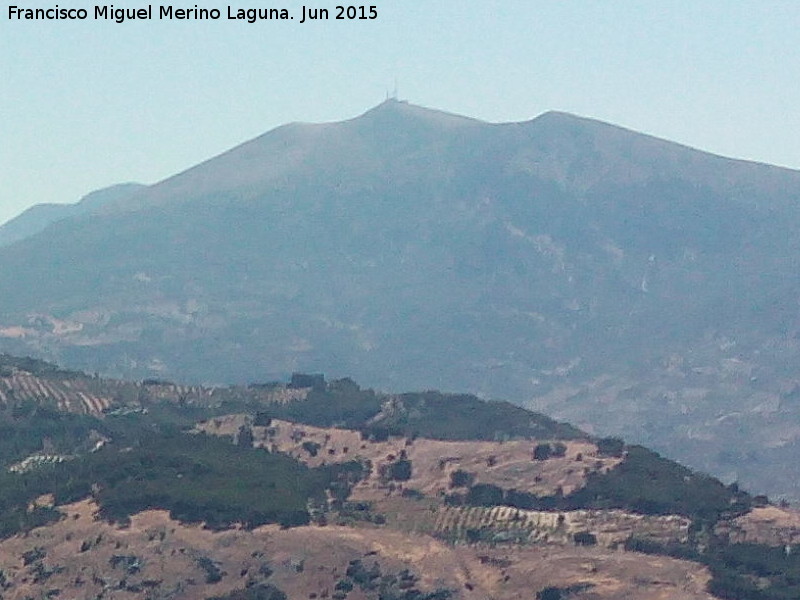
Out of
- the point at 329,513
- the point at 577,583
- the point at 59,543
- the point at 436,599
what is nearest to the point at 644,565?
the point at 577,583

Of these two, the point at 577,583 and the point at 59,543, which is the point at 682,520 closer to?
the point at 577,583

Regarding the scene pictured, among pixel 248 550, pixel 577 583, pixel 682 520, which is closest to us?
pixel 577 583

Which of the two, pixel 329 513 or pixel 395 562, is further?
pixel 329 513

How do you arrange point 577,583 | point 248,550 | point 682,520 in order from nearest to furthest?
point 577,583, point 248,550, point 682,520

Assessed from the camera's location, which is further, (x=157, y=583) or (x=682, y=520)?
(x=682, y=520)

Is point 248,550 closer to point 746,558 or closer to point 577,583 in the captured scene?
point 577,583

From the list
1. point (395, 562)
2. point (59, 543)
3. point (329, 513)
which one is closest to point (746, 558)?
point (395, 562)

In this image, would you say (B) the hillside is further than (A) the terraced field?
No

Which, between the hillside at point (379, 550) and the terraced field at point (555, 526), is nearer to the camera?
the hillside at point (379, 550)

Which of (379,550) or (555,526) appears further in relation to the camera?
(555,526)

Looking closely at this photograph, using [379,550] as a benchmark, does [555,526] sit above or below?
below
